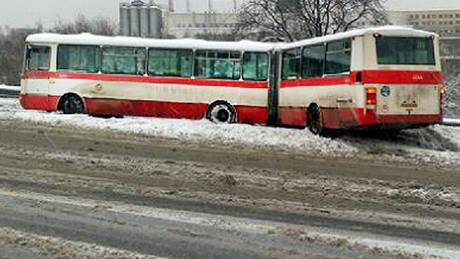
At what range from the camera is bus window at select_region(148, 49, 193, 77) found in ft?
75.5

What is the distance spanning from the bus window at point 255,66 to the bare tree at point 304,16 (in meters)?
17.1

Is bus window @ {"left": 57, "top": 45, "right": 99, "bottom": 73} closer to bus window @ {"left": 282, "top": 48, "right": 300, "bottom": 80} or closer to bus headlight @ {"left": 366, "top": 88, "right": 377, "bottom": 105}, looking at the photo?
bus window @ {"left": 282, "top": 48, "right": 300, "bottom": 80}

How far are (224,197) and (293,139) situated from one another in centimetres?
822

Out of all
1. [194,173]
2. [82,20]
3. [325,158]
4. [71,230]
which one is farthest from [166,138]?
[82,20]

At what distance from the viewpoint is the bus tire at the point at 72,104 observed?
23375mm

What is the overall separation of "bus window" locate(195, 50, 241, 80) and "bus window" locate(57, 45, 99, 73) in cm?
361

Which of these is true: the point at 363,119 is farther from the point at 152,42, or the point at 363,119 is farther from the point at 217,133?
the point at 152,42

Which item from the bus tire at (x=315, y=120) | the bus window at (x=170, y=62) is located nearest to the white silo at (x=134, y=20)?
the bus window at (x=170, y=62)

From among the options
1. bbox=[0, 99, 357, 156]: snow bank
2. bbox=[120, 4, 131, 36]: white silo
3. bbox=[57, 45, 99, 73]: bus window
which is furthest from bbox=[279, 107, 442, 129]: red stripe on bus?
bbox=[120, 4, 131, 36]: white silo

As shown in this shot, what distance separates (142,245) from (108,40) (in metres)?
17.7

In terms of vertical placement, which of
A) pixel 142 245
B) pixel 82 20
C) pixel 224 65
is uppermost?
pixel 82 20

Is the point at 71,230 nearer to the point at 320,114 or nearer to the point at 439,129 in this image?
the point at 320,114

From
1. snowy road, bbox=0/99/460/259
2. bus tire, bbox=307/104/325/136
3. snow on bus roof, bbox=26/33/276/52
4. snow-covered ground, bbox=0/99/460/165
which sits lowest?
snowy road, bbox=0/99/460/259

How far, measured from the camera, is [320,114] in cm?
1877
